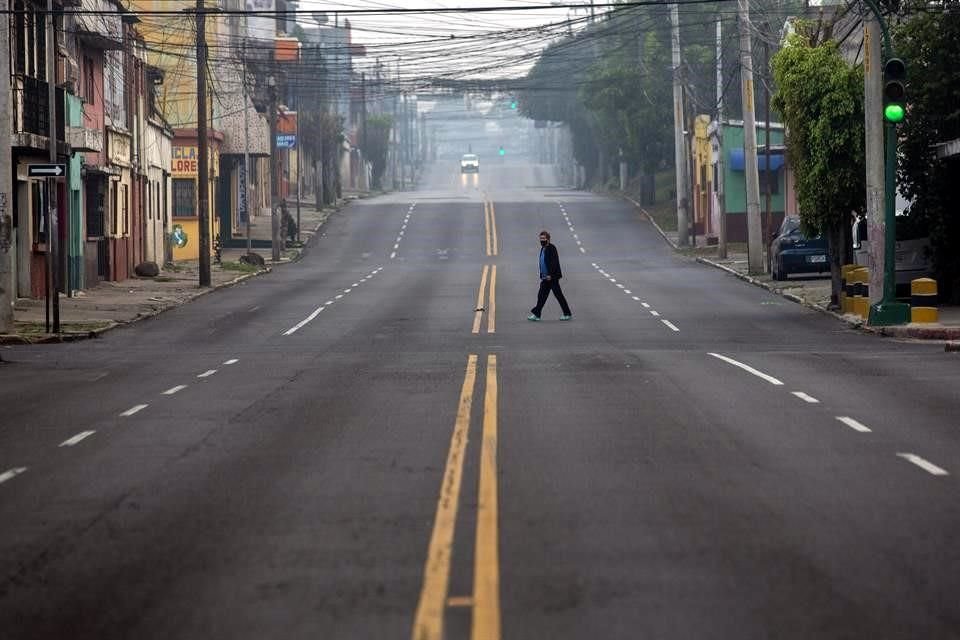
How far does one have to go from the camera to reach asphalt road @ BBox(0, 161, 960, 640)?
805 centimetres

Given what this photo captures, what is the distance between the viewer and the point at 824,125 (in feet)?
112

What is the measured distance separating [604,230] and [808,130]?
45822 millimetres

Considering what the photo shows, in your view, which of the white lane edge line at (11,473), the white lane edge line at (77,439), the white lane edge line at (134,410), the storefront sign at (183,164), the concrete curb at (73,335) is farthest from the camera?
the storefront sign at (183,164)

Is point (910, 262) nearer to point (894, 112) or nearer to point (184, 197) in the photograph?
point (894, 112)

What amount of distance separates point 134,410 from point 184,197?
53653 mm

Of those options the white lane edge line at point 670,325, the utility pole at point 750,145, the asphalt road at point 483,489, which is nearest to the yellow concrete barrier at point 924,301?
the asphalt road at point 483,489

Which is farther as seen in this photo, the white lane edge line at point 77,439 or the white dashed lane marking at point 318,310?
the white dashed lane marking at point 318,310

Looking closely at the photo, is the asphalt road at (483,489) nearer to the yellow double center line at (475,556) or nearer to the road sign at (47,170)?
the yellow double center line at (475,556)

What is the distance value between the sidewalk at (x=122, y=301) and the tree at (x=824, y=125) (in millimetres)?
14548

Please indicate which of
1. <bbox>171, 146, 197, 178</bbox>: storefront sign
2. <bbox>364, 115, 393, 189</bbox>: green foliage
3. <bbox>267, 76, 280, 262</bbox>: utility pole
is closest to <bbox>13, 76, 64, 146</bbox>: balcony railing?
<bbox>267, 76, 280, 262</bbox>: utility pole

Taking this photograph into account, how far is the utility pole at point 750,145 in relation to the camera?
49938 millimetres

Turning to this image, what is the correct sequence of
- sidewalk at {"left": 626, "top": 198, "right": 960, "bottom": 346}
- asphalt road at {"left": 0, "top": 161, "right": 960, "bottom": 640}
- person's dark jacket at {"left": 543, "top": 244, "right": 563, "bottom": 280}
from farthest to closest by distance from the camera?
person's dark jacket at {"left": 543, "top": 244, "right": 563, "bottom": 280} < sidewalk at {"left": 626, "top": 198, "right": 960, "bottom": 346} < asphalt road at {"left": 0, "top": 161, "right": 960, "bottom": 640}

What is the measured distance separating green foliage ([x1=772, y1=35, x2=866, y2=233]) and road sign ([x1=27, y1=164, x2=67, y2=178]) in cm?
1504

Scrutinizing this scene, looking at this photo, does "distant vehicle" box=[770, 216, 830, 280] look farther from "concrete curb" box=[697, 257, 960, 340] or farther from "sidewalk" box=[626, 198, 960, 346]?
"concrete curb" box=[697, 257, 960, 340]
